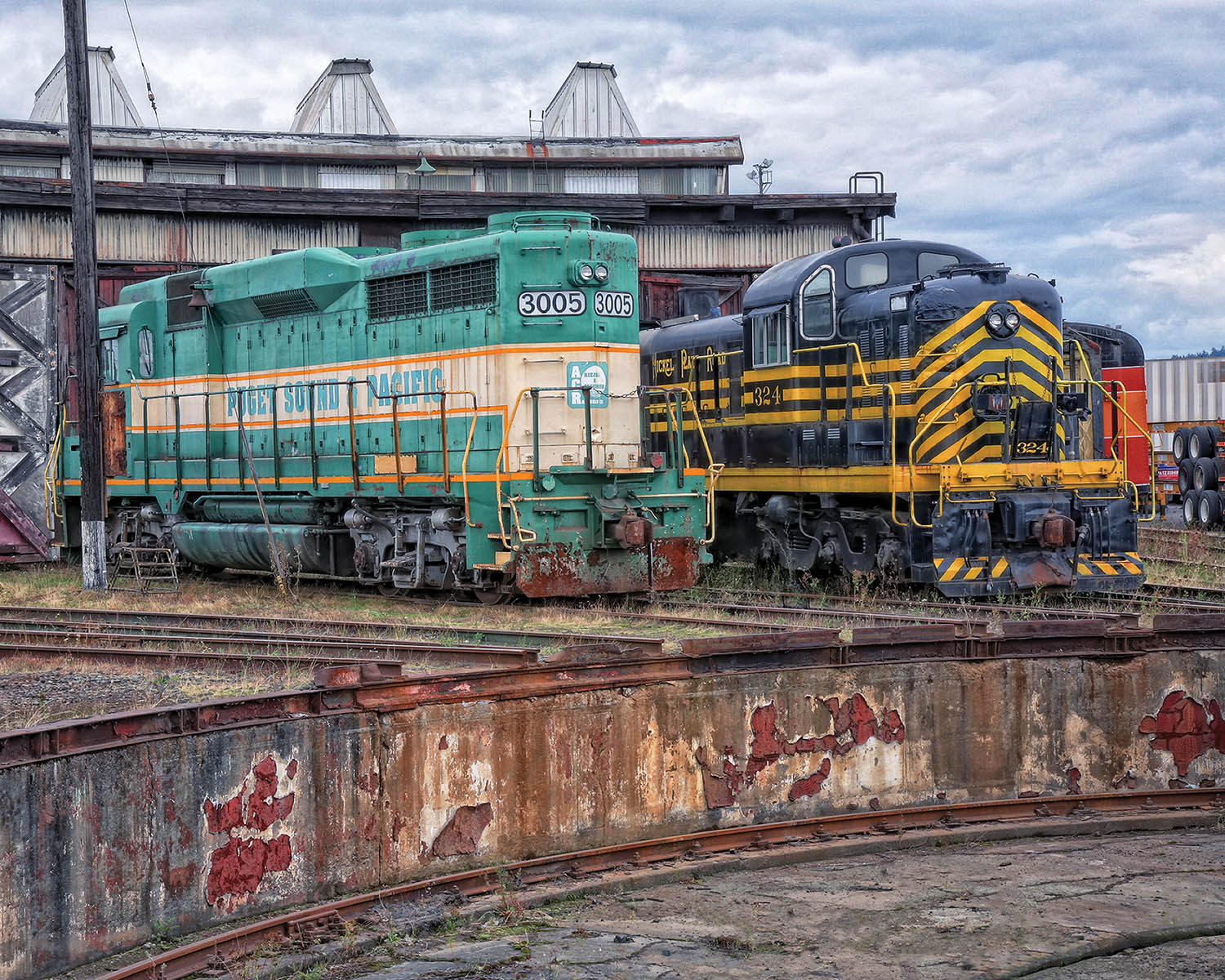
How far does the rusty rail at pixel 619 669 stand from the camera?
5.92 meters

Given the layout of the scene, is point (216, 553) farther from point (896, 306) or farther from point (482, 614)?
point (896, 306)

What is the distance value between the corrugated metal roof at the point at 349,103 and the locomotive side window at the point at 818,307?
84.2 ft

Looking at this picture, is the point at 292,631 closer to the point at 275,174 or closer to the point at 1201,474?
the point at 1201,474

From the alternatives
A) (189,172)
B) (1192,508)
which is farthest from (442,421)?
(189,172)

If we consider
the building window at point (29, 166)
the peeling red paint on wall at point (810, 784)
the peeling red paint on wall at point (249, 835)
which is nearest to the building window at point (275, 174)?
the building window at point (29, 166)

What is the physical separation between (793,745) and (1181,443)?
76.3 ft

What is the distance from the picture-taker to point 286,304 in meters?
16.2

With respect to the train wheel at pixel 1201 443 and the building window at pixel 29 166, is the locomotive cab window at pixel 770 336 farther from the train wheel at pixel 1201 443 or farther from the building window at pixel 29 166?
the building window at pixel 29 166

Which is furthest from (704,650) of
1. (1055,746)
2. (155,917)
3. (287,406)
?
(287,406)

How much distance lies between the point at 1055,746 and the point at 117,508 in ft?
48.5

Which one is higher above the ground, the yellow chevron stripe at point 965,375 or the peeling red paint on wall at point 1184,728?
the yellow chevron stripe at point 965,375

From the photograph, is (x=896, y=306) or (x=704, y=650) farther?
(x=896, y=306)

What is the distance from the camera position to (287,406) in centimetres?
1622

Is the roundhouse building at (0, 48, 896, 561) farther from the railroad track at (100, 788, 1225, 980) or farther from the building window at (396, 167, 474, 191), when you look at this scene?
the railroad track at (100, 788, 1225, 980)
